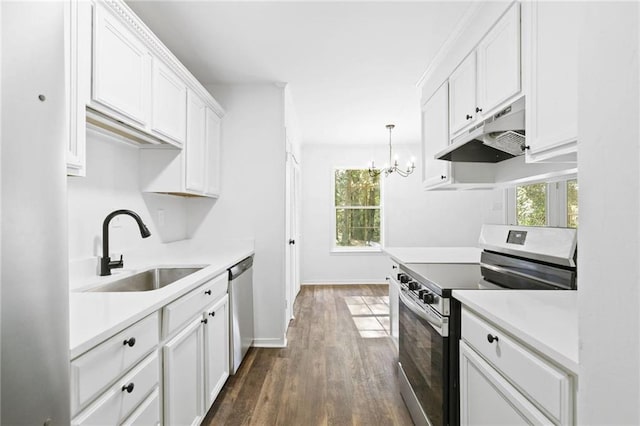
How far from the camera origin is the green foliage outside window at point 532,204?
191 cm

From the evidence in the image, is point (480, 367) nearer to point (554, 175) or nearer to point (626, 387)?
point (626, 387)

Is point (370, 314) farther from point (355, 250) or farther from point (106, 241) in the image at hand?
point (106, 241)

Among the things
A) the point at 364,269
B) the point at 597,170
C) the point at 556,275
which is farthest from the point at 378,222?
the point at 597,170

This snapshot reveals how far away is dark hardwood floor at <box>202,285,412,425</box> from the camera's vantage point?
2054 millimetres

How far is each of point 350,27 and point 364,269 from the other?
172 inches

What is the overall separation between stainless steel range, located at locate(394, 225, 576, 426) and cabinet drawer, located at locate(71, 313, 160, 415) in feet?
3.96

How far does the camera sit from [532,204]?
206 centimetres

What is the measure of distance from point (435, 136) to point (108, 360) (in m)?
2.44

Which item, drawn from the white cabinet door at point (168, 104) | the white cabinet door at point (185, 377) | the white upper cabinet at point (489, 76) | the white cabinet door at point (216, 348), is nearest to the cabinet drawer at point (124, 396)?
the white cabinet door at point (185, 377)

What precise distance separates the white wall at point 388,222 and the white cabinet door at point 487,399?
4597mm

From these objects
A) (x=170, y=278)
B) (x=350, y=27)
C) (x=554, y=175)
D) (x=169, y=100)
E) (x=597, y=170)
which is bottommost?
(x=170, y=278)

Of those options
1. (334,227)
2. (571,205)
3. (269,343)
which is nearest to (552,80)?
(571,205)

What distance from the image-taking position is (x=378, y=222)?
6.14 meters

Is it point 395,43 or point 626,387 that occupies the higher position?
point 395,43
